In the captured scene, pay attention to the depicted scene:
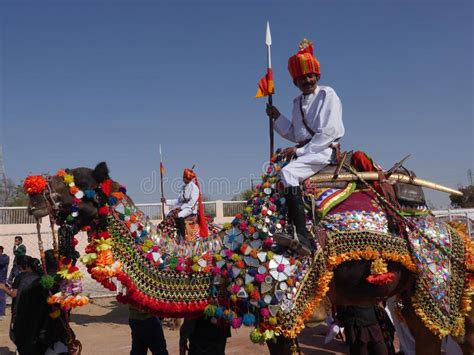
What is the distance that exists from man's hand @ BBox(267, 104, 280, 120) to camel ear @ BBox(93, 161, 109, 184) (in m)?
1.79

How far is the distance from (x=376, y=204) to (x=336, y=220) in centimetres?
49

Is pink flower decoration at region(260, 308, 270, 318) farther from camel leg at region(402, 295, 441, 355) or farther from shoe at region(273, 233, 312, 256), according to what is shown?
camel leg at region(402, 295, 441, 355)

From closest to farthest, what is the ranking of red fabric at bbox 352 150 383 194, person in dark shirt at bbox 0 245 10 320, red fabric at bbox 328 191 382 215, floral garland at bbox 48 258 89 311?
floral garland at bbox 48 258 89 311
red fabric at bbox 328 191 382 215
red fabric at bbox 352 150 383 194
person in dark shirt at bbox 0 245 10 320

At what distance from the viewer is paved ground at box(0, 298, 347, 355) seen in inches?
277

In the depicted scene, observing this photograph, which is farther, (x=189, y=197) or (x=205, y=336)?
(x=189, y=197)

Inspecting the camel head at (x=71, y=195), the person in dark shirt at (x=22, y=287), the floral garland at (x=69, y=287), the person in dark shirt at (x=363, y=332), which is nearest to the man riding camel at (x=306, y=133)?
the camel head at (x=71, y=195)

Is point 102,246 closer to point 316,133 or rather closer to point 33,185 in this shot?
point 33,185

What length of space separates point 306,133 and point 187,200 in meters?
4.37

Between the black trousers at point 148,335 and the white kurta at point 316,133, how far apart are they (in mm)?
2032

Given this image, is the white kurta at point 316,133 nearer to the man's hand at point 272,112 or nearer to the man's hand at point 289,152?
the man's hand at point 289,152

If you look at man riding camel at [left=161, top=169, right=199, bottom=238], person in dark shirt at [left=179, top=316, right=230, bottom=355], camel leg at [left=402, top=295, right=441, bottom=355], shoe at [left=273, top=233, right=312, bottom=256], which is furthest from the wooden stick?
man riding camel at [left=161, top=169, right=199, bottom=238]

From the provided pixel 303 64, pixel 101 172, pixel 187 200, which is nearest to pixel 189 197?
pixel 187 200

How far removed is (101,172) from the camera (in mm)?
3471

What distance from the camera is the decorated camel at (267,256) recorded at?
11.1 ft
